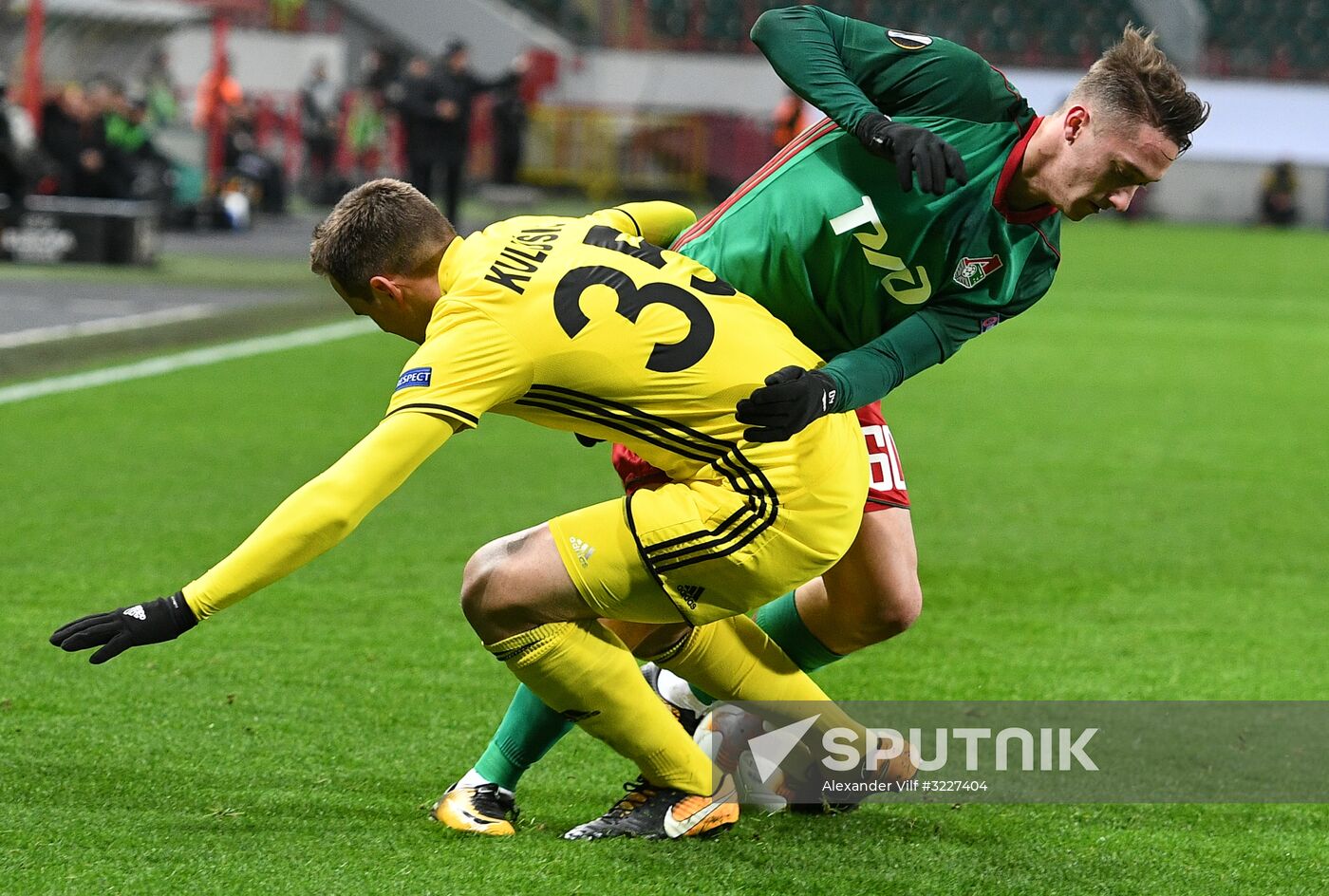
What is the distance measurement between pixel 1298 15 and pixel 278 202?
23114 mm

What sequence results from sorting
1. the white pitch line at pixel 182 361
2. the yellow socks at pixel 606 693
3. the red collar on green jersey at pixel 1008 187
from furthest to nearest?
1. the white pitch line at pixel 182 361
2. the red collar on green jersey at pixel 1008 187
3. the yellow socks at pixel 606 693

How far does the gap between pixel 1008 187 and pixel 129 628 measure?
1.89 meters

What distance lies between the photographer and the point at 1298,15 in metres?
37.3

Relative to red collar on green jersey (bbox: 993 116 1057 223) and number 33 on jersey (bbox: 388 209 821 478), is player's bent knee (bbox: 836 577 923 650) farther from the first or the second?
red collar on green jersey (bbox: 993 116 1057 223)

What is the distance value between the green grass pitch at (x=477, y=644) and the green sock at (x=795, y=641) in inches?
14.6

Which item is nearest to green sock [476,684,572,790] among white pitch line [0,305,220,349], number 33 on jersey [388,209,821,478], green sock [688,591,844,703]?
green sock [688,591,844,703]

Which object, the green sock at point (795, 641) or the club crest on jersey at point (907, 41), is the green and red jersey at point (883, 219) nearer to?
the club crest on jersey at point (907, 41)

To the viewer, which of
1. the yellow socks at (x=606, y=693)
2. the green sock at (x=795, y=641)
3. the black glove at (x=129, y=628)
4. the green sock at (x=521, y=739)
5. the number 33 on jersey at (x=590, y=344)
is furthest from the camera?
the green sock at (x=795, y=641)

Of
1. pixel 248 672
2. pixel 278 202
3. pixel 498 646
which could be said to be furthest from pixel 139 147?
pixel 498 646

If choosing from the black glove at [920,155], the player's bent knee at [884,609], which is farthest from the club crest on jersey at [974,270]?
the player's bent knee at [884,609]

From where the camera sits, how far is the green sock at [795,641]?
13.4 feet

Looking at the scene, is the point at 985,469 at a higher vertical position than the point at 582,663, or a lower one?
lower

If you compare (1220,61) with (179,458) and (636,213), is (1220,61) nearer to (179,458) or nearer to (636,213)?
(179,458)

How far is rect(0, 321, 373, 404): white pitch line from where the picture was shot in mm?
9625
